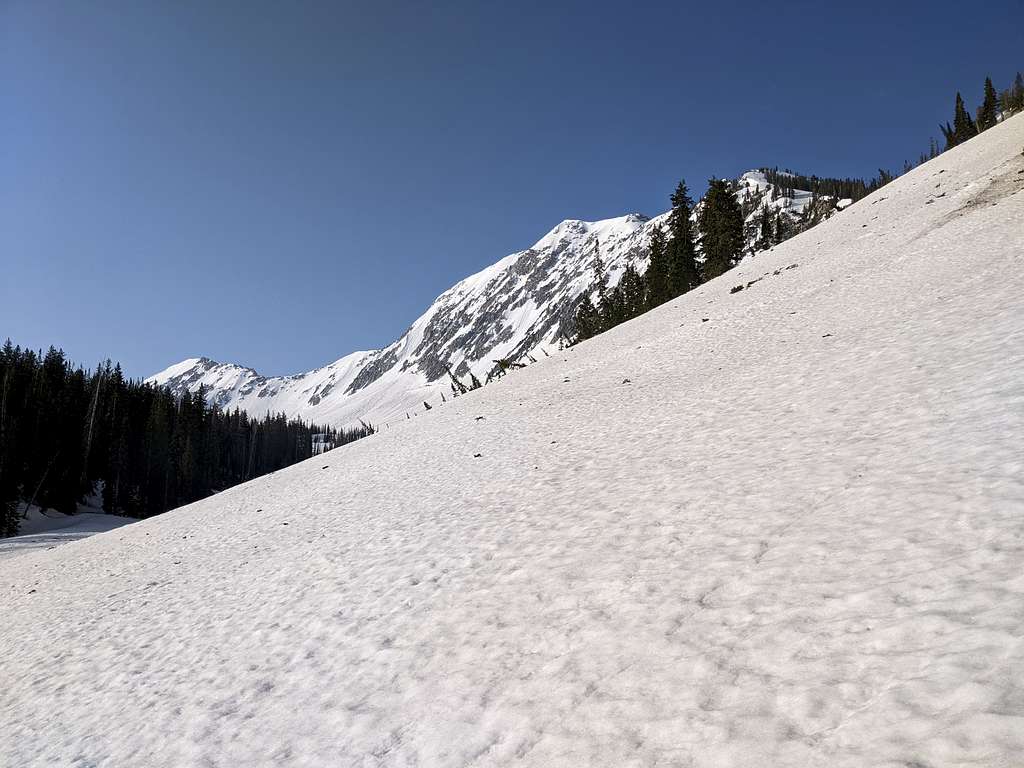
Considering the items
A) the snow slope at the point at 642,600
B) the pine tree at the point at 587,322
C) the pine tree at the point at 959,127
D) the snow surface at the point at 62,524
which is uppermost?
the pine tree at the point at 959,127

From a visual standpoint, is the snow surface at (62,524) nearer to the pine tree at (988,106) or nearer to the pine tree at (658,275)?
the pine tree at (658,275)

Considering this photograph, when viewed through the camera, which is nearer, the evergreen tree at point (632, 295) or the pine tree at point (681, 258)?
the pine tree at point (681, 258)

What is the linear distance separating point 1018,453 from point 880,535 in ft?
5.95

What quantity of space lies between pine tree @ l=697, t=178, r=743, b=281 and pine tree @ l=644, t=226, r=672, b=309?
4032mm

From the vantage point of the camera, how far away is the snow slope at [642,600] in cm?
307

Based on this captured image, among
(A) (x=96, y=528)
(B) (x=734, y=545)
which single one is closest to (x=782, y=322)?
(B) (x=734, y=545)

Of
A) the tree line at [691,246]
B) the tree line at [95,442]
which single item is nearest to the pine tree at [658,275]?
the tree line at [691,246]

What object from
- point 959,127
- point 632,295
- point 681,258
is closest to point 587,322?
point 632,295

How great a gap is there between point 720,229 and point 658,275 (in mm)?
8601

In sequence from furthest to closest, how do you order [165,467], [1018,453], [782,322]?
[165,467], [782,322], [1018,453]

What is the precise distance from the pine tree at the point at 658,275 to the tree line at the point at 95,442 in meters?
61.2

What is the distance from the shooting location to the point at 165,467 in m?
75.4

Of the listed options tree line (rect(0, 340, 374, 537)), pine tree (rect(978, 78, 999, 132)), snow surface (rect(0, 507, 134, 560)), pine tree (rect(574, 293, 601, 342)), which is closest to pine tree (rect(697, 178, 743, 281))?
pine tree (rect(574, 293, 601, 342))

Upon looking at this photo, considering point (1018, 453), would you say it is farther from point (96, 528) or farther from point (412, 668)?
point (96, 528)
